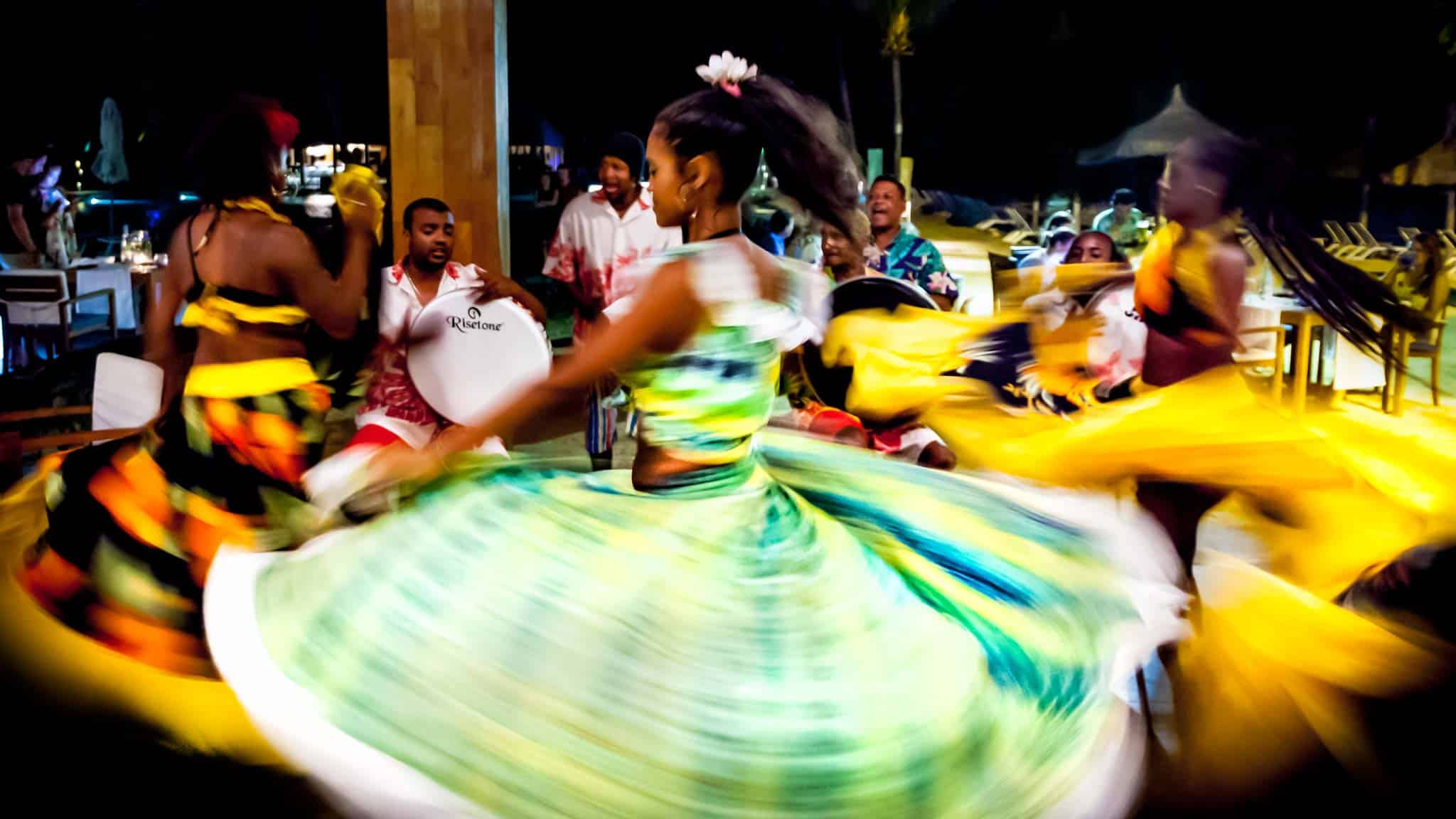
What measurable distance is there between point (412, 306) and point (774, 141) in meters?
2.71

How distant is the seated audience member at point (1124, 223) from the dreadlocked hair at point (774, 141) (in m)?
6.44

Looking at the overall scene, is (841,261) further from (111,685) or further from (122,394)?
(111,685)

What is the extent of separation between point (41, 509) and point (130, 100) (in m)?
18.6

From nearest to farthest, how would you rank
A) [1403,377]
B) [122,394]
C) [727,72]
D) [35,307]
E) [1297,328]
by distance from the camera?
[727,72], [122,394], [35,307], [1297,328], [1403,377]

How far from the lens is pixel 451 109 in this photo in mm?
6211

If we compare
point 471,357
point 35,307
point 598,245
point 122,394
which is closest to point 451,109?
point 598,245

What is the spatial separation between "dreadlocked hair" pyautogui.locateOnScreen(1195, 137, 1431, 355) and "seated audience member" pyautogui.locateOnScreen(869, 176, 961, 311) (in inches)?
87.4

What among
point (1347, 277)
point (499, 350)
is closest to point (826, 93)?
point (499, 350)

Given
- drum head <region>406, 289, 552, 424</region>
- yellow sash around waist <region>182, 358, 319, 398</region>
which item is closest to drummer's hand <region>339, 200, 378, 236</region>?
yellow sash around waist <region>182, 358, 319, 398</region>

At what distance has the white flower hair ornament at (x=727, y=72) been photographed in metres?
2.72

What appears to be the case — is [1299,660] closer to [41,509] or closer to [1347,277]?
[1347,277]

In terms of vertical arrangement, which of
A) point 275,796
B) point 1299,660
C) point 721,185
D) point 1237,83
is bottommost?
point 275,796

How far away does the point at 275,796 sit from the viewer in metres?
2.32

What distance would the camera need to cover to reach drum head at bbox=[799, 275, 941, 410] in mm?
4426
